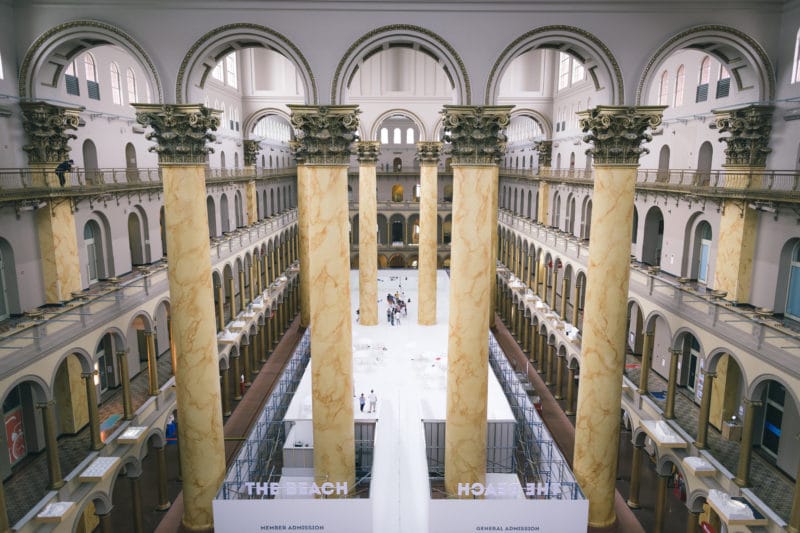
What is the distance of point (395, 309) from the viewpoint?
2853 cm

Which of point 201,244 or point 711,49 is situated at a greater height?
point 711,49

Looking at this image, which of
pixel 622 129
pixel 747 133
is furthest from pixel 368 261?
pixel 622 129

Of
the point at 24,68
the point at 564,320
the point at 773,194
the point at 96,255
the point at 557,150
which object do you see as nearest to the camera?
the point at 24,68

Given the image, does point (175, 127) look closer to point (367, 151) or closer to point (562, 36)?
point (562, 36)

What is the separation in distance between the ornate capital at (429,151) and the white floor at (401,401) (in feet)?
24.9

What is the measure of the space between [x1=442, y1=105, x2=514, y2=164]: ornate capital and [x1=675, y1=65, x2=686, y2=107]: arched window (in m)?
14.4

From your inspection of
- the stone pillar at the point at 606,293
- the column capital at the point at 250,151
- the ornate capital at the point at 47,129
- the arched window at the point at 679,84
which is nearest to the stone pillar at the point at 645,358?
the stone pillar at the point at 606,293

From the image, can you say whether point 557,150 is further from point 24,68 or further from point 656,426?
point 24,68

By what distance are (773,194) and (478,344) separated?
942cm

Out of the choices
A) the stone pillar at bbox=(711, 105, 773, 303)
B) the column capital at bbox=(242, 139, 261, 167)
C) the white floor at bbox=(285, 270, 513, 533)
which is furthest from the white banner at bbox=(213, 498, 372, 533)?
the column capital at bbox=(242, 139, 261, 167)

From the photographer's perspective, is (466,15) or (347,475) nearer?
(466,15)

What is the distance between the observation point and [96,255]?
21.6 m

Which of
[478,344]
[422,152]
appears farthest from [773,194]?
[422,152]

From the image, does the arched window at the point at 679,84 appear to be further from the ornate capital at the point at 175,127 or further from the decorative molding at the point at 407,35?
the ornate capital at the point at 175,127
